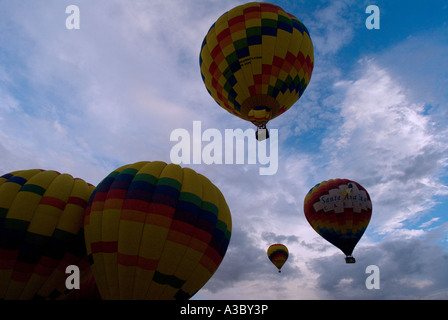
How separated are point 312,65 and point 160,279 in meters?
11.2

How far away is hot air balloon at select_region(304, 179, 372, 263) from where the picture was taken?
18.4 meters

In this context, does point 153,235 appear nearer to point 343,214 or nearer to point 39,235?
Result: point 39,235

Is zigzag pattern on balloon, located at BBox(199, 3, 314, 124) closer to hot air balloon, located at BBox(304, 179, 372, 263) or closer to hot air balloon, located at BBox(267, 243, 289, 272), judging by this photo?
hot air balloon, located at BBox(304, 179, 372, 263)

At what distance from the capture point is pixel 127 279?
6863mm

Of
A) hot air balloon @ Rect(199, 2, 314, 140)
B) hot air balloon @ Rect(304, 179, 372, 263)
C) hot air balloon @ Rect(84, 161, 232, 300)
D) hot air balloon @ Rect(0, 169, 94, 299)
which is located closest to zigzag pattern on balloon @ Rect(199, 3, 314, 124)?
hot air balloon @ Rect(199, 2, 314, 140)

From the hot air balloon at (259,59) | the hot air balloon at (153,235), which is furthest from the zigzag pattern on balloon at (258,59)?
the hot air balloon at (153,235)

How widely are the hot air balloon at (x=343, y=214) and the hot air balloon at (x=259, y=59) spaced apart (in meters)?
8.69

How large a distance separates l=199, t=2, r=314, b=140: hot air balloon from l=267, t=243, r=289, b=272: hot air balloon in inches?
735

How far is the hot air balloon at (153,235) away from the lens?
693 centimetres

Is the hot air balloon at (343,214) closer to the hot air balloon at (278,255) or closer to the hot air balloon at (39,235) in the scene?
the hot air balloon at (278,255)

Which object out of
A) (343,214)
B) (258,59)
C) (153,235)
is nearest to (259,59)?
(258,59)

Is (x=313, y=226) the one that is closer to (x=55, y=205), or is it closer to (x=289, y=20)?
(x=289, y=20)

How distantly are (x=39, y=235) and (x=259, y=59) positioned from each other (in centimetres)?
971

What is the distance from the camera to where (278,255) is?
2817 centimetres
